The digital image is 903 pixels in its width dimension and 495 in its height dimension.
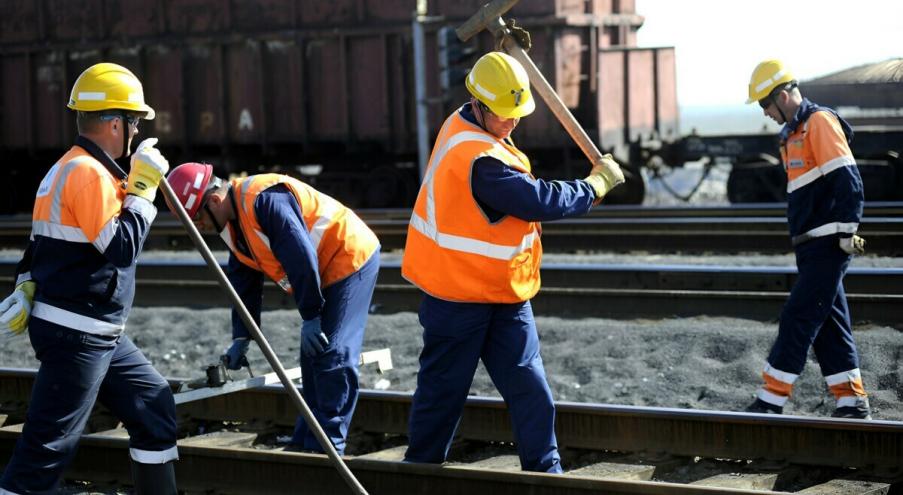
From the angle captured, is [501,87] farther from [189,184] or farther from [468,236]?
[189,184]

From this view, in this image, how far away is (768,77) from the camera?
6465mm

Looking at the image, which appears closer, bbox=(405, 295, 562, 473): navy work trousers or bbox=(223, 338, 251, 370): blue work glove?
bbox=(405, 295, 562, 473): navy work trousers

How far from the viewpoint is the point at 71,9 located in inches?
760

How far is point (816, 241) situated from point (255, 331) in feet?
10.3

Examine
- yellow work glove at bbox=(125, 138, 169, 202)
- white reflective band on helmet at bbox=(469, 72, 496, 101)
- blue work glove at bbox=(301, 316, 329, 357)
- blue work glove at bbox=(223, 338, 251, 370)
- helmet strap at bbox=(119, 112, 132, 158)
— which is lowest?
blue work glove at bbox=(223, 338, 251, 370)

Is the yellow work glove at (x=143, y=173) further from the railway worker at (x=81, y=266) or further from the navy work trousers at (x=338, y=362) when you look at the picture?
Result: the navy work trousers at (x=338, y=362)

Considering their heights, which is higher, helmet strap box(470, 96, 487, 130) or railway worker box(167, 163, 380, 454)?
helmet strap box(470, 96, 487, 130)

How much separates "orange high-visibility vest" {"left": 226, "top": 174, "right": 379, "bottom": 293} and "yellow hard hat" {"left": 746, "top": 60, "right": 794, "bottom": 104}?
2.26 metres

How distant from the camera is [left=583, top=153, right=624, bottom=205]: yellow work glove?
525 cm

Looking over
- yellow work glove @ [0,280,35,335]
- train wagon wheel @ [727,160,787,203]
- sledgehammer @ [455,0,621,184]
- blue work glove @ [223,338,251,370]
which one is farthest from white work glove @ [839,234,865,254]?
train wagon wheel @ [727,160,787,203]

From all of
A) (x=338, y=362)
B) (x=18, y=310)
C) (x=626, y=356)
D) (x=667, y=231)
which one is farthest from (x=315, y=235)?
(x=667, y=231)

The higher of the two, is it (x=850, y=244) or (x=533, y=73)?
(x=533, y=73)

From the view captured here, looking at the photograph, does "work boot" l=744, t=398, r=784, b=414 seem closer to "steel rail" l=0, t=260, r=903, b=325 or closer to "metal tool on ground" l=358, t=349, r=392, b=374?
"metal tool on ground" l=358, t=349, r=392, b=374

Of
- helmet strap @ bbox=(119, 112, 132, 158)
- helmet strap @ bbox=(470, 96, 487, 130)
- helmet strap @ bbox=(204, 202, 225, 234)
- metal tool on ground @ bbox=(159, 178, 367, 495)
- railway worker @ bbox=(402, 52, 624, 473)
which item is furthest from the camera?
helmet strap @ bbox=(204, 202, 225, 234)
